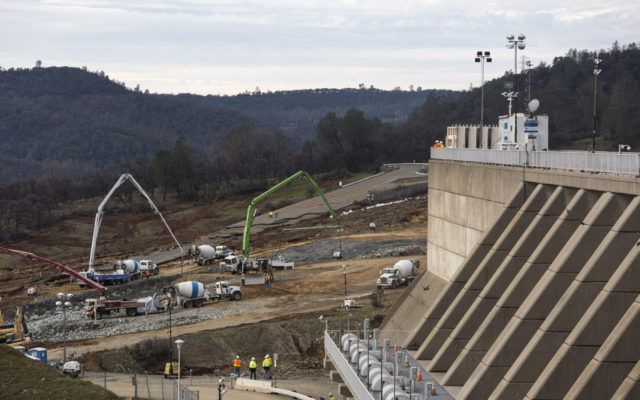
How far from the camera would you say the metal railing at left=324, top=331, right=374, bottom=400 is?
97.9 feet

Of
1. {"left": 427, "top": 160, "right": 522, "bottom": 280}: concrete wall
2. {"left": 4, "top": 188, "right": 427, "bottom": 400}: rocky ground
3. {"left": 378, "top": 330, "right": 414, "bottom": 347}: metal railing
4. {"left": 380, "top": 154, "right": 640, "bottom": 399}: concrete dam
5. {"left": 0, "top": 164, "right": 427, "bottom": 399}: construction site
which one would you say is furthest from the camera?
{"left": 4, "top": 188, "right": 427, "bottom": 400}: rocky ground

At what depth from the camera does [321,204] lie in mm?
119938

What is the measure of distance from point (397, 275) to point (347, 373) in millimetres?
33766

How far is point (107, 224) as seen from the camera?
131 metres

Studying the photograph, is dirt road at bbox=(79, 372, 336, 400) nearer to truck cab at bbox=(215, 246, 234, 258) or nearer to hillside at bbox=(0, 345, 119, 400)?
hillside at bbox=(0, 345, 119, 400)

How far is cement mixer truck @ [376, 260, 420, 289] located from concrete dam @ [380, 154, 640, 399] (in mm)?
27841

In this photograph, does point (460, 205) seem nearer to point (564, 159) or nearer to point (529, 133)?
point (529, 133)

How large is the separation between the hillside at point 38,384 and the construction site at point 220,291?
2.17 metres

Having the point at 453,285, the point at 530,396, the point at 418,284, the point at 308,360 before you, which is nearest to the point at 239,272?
the point at 308,360

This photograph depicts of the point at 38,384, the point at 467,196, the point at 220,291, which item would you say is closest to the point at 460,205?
the point at 467,196

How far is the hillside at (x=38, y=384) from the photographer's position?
4234 centimetres

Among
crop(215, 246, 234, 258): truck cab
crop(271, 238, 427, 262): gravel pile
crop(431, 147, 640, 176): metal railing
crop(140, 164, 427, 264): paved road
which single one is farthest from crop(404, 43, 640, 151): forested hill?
crop(431, 147, 640, 176): metal railing

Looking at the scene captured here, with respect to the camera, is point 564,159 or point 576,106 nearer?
point 564,159

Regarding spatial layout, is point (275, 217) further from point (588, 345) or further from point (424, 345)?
point (588, 345)
